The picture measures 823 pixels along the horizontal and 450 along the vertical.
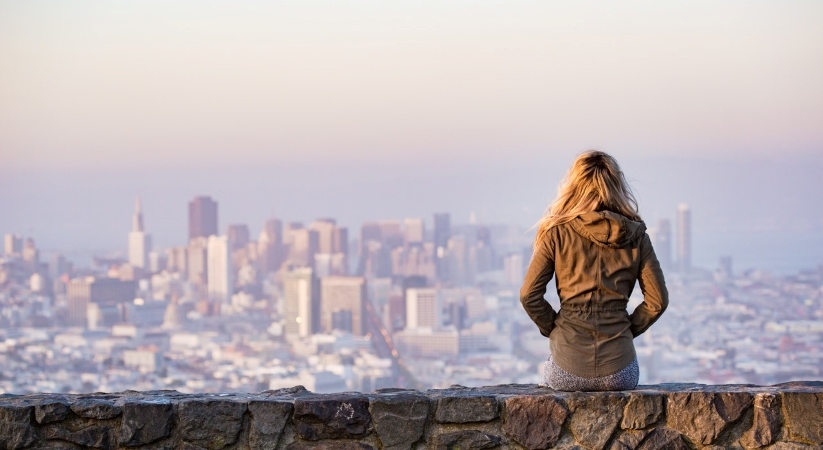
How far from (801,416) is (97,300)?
261 ft

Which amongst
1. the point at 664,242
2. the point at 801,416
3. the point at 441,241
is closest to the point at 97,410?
the point at 801,416

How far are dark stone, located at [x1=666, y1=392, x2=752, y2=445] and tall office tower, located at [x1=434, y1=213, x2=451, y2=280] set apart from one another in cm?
8219

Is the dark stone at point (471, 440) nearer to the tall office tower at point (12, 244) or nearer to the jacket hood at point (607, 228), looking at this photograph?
the jacket hood at point (607, 228)

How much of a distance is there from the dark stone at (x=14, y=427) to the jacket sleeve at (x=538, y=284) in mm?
1513

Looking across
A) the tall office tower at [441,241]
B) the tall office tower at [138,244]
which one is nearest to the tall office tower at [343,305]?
the tall office tower at [441,241]

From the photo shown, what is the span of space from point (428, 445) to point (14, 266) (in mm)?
84529

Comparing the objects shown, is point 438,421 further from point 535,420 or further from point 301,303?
point 301,303

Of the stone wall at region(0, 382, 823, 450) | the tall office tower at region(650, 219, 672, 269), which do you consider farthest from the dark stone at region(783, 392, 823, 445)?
the tall office tower at region(650, 219, 672, 269)

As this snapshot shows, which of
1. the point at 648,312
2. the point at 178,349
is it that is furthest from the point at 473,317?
the point at 648,312

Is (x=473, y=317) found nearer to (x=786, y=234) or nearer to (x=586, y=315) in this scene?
(x=786, y=234)

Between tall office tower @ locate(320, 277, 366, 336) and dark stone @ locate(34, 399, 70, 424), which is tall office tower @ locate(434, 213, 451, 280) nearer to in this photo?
tall office tower @ locate(320, 277, 366, 336)

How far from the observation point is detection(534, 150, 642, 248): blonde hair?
3.21 metres

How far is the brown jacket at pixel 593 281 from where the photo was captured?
3.19 metres

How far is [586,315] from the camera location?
3.21 metres
